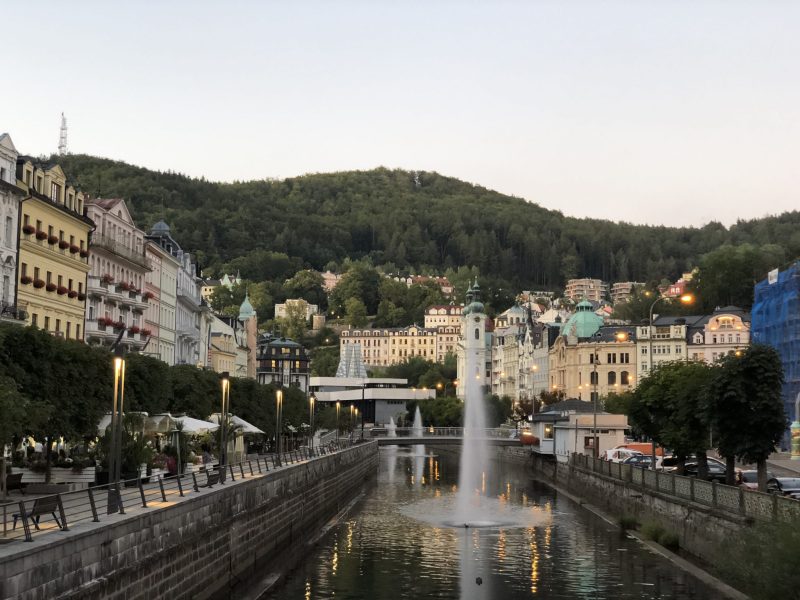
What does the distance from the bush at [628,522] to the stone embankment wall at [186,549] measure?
15414 millimetres

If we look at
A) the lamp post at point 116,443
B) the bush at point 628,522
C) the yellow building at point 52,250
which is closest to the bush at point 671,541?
the bush at point 628,522

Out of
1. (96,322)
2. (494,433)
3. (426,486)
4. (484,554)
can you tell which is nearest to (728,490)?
(484,554)

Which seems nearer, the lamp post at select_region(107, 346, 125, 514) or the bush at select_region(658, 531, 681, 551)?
the lamp post at select_region(107, 346, 125, 514)

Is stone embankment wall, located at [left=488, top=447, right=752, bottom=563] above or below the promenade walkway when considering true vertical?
below

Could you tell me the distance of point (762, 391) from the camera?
4366cm

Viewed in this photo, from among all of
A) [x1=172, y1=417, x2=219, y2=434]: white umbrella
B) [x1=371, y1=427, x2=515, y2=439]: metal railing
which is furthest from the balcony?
[x1=371, y1=427, x2=515, y2=439]: metal railing

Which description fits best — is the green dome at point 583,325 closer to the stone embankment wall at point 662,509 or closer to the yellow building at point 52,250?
the stone embankment wall at point 662,509

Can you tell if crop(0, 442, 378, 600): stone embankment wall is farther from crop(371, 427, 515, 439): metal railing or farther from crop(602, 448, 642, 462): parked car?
crop(371, 427, 515, 439): metal railing

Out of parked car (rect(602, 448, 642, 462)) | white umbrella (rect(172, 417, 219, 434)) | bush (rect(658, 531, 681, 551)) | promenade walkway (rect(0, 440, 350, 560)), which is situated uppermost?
white umbrella (rect(172, 417, 219, 434))

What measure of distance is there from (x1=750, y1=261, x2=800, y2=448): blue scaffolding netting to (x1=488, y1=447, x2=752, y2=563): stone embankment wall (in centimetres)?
2478

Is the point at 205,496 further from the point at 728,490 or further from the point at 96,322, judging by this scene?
the point at 96,322

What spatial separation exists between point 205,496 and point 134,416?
46.4ft

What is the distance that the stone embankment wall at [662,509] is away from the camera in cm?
3994

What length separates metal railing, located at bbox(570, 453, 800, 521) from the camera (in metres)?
31.5
